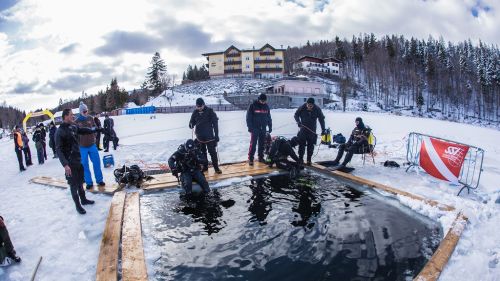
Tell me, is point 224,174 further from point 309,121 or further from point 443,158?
point 443,158

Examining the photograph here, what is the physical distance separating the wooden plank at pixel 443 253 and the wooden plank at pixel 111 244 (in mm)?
3456

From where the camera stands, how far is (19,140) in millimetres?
11664

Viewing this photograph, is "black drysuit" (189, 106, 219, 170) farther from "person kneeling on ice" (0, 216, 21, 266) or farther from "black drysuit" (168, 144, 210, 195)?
"person kneeling on ice" (0, 216, 21, 266)

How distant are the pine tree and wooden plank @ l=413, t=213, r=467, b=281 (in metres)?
72.9

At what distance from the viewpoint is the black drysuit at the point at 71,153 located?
5570 mm

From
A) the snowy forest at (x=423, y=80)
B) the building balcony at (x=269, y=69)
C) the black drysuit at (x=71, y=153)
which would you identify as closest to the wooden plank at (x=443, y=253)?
the black drysuit at (x=71, y=153)

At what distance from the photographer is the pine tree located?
72.8m

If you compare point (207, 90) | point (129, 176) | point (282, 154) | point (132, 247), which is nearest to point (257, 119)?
point (282, 154)

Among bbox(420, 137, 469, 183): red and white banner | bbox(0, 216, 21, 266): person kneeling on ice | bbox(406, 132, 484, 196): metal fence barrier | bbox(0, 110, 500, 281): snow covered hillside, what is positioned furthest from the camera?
bbox(420, 137, 469, 183): red and white banner

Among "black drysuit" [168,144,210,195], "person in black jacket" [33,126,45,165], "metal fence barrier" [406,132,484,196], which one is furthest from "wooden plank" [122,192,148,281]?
"person in black jacket" [33,126,45,165]

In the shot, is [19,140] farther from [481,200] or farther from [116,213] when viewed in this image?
[481,200]

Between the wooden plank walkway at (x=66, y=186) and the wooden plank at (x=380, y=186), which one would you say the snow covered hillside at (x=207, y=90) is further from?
the wooden plank at (x=380, y=186)

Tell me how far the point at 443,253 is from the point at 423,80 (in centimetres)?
9320

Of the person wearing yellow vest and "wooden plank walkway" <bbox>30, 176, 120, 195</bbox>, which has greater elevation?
the person wearing yellow vest
